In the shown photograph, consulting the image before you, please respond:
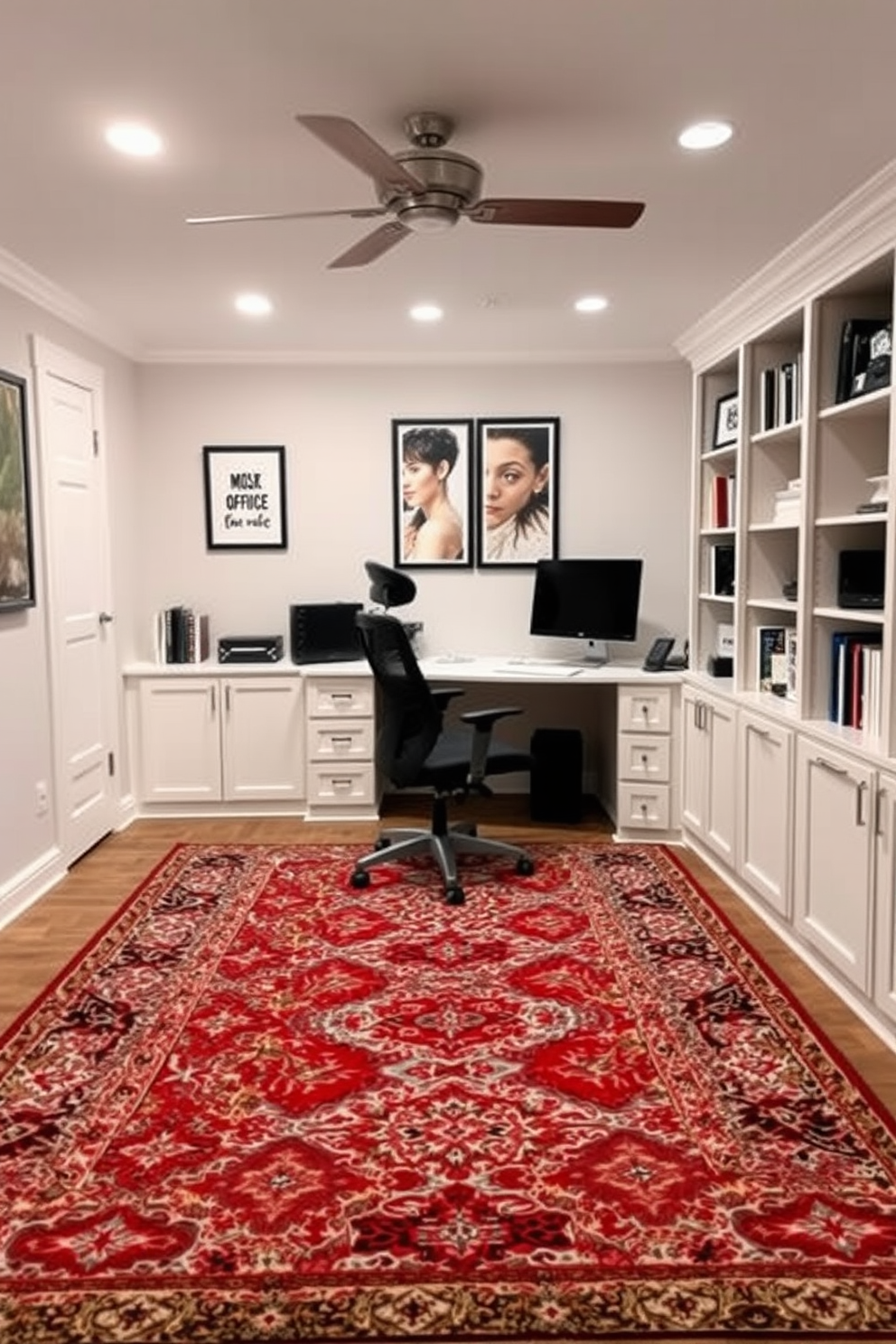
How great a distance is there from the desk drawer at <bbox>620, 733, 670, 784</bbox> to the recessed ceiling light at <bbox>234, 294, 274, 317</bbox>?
100.0 inches

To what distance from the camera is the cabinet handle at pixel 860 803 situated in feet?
9.09

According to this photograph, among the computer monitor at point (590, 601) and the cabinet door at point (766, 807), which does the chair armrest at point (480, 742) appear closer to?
the cabinet door at point (766, 807)

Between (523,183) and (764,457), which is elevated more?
(523,183)

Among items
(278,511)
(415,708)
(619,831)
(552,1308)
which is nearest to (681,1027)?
(552,1308)

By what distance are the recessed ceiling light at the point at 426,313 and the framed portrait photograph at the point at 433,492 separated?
861 millimetres

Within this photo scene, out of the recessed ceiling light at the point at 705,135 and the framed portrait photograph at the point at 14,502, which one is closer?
the recessed ceiling light at the point at 705,135

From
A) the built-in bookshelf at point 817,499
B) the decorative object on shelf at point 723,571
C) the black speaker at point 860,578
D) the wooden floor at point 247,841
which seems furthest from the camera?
the decorative object on shelf at point 723,571

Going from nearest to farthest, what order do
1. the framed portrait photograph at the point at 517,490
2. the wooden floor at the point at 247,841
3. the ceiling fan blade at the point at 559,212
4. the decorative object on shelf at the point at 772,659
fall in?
the ceiling fan blade at the point at 559,212
the wooden floor at the point at 247,841
the decorative object on shelf at the point at 772,659
the framed portrait photograph at the point at 517,490

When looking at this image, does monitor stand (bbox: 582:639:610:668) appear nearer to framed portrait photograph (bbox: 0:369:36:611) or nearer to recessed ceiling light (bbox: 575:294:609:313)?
recessed ceiling light (bbox: 575:294:609:313)

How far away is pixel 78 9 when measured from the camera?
189cm

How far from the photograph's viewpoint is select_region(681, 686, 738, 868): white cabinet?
3904mm

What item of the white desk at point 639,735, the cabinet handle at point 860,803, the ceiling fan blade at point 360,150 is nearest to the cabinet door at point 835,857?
the cabinet handle at point 860,803

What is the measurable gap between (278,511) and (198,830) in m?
1.79

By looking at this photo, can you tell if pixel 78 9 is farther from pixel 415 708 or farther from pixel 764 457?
pixel 764 457
